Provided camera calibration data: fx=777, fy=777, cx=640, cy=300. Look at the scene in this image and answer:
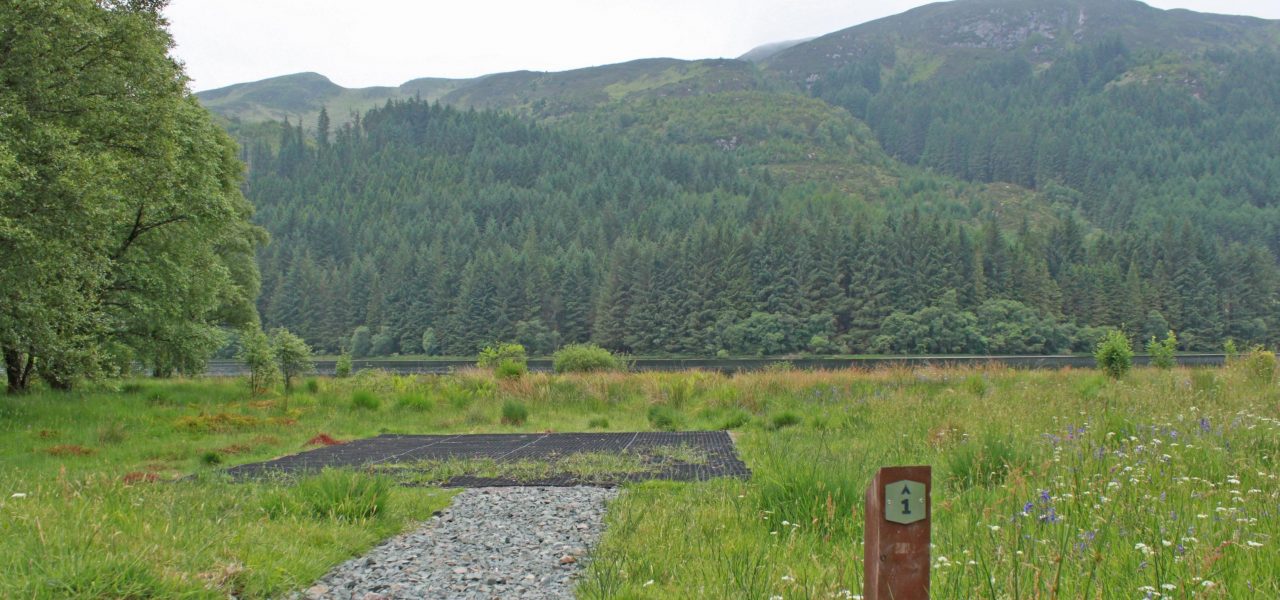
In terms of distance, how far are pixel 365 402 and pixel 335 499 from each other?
13.5 metres

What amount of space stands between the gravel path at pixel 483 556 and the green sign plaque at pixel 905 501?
288 cm

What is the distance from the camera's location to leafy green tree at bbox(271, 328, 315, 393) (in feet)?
71.1

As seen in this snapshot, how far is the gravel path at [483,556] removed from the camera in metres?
4.96

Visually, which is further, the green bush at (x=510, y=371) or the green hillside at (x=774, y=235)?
the green hillside at (x=774, y=235)

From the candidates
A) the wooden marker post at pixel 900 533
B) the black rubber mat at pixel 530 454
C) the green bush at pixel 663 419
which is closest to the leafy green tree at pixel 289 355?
the black rubber mat at pixel 530 454

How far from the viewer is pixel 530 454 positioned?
470 inches

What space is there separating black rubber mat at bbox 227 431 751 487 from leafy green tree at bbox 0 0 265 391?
19.9ft

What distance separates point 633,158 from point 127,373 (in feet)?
494

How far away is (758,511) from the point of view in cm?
622

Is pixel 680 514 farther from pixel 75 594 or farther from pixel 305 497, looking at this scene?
pixel 75 594

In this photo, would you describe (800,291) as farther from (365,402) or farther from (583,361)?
(365,402)

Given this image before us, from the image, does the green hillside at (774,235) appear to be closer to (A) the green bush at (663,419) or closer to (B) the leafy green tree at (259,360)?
(B) the leafy green tree at (259,360)

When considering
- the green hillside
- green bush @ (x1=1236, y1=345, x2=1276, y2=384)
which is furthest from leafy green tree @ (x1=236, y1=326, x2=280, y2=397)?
the green hillside

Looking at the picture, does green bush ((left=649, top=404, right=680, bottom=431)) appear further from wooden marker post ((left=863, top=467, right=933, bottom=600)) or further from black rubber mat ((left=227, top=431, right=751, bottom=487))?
wooden marker post ((left=863, top=467, right=933, bottom=600))
